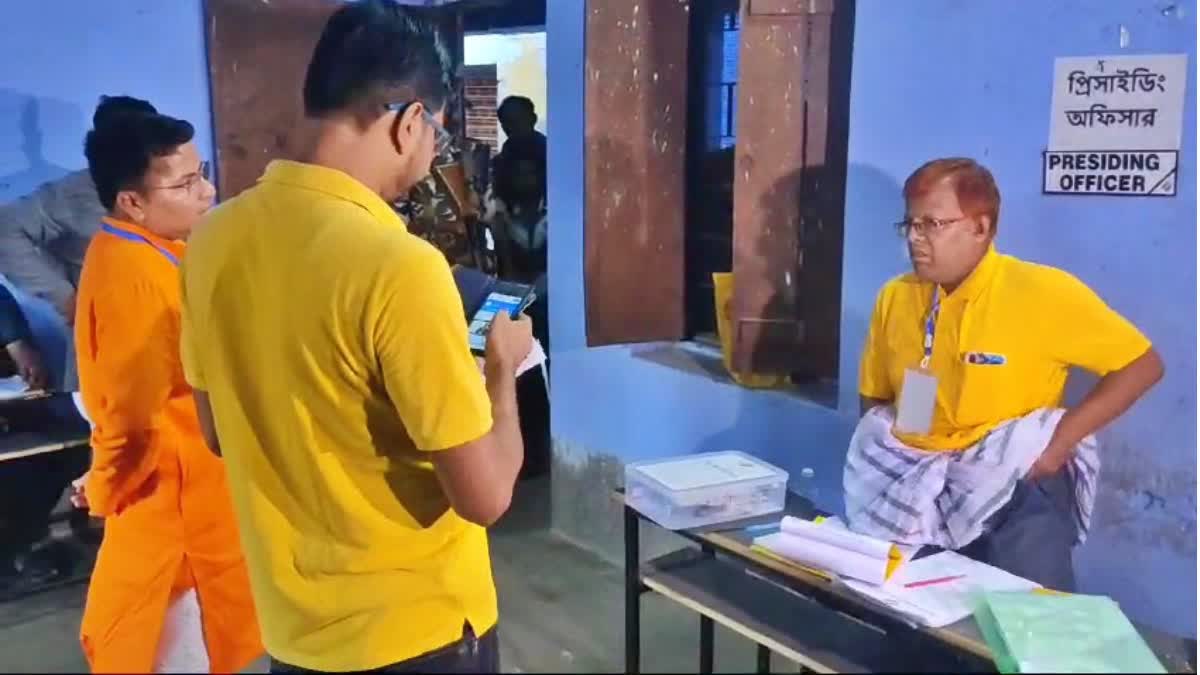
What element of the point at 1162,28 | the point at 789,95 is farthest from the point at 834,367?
the point at 1162,28

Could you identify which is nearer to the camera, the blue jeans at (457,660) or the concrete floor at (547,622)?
the blue jeans at (457,660)

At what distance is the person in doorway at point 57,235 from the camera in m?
1.76

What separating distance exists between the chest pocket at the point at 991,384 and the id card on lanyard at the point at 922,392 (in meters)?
0.05

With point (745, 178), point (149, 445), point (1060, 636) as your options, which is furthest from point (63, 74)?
point (1060, 636)

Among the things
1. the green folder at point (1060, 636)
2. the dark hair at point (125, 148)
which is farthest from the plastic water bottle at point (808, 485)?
the dark hair at point (125, 148)

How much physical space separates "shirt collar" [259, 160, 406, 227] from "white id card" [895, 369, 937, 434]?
0.88 metres

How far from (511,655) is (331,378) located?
3.55 feet

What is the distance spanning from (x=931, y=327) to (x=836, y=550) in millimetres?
370

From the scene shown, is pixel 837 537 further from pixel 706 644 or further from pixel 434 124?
pixel 434 124

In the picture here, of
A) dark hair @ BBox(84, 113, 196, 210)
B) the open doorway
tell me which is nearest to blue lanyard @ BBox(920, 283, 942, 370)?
the open doorway

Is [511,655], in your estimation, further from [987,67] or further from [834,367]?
[987,67]

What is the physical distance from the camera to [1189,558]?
1389 millimetres

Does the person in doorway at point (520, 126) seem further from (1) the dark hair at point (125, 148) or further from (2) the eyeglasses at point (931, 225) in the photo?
(2) the eyeglasses at point (931, 225)

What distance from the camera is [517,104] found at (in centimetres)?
241
